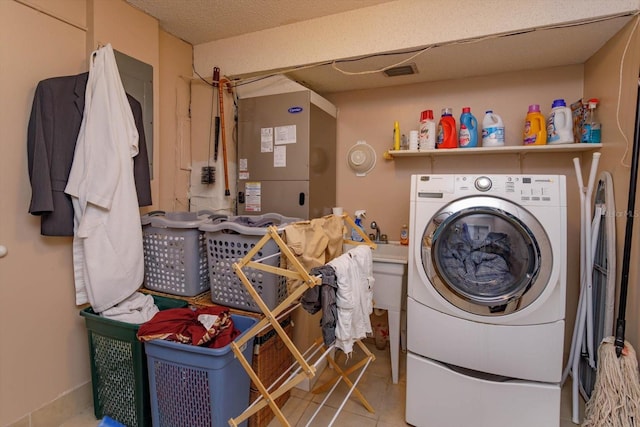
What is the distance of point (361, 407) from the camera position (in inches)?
72.1

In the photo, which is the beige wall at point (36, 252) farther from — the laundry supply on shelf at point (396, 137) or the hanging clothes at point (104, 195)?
the laundry supply on shelf at point (396, 137)

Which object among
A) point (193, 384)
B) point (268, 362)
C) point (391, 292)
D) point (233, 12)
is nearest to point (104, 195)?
point (193, 384)

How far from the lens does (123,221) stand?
5.36 ft

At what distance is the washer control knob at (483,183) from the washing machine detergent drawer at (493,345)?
2.12ft

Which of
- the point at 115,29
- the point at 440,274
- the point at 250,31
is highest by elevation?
the point at 250,31

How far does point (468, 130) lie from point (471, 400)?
1.63m

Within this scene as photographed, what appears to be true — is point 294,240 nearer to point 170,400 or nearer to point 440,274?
point 440,274

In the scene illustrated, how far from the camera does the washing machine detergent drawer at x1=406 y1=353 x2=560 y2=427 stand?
1.48m

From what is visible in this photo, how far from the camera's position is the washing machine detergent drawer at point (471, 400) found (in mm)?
1479

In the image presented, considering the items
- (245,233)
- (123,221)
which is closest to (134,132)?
(123,221)

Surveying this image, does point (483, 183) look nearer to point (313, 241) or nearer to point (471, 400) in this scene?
point (313, 241)

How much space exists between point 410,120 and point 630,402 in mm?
2035

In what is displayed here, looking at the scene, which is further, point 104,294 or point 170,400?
point 104,294

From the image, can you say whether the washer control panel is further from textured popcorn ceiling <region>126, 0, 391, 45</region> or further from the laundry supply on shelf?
textured popcorn ceiling <region>126, 0, 391, 45</region>
